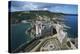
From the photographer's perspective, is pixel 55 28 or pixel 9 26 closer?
pixel 9 26

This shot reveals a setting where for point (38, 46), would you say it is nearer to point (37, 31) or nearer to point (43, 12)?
point (37, 31)

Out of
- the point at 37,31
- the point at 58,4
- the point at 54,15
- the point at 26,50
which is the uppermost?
the point at 58,4

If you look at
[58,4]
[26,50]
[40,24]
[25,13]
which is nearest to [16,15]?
[25,13]

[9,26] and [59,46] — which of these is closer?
[9,26]

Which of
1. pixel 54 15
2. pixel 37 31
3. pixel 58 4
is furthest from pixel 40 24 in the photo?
pixel 58 4

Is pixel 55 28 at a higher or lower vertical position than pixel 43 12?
lower

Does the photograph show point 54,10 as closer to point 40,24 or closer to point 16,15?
point 40,24

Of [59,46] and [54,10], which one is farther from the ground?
[54,10]

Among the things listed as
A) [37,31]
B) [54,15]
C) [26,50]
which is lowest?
[26,50]
